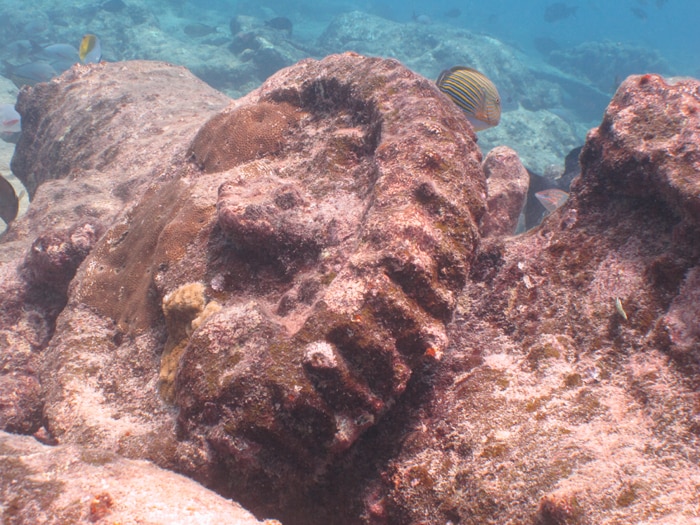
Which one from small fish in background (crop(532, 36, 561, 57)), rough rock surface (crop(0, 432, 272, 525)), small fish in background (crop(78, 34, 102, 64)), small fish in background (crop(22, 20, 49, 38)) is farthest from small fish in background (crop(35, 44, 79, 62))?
small fish in background (crop(532, 36, 561, 57))

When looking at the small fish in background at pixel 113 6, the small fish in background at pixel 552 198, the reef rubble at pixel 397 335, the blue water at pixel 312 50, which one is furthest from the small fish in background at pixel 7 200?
the small fish in background at pixel 113 6

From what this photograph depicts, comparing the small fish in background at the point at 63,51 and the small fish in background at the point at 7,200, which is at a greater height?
the small fish in background at the point at 63,51

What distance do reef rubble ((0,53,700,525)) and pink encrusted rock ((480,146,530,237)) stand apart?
1218 mm

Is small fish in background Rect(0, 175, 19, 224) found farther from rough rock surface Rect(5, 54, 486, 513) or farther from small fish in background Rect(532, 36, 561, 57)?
small fish in background Rect(532, 36, 561, 57)

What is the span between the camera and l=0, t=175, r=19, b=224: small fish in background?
17.0 ft

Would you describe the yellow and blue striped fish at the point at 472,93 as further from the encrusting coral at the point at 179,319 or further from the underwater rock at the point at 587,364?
the encrusting coral at the point at 179,319

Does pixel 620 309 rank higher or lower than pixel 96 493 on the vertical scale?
higher

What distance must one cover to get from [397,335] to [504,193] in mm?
2625

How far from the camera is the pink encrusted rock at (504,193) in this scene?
3.77m

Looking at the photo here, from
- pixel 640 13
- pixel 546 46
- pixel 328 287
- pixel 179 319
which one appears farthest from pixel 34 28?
pixel 546 46

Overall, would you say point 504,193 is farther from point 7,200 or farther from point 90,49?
point 90,49

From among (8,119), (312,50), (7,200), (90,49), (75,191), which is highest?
(312,50)

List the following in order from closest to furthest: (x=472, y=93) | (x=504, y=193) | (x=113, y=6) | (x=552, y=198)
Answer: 1. (x=504, y=193)
2. (x=472, y=93)
3. (x=552, y=198)
4. (x=113, y=6)

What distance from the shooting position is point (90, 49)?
9273 millimetres
